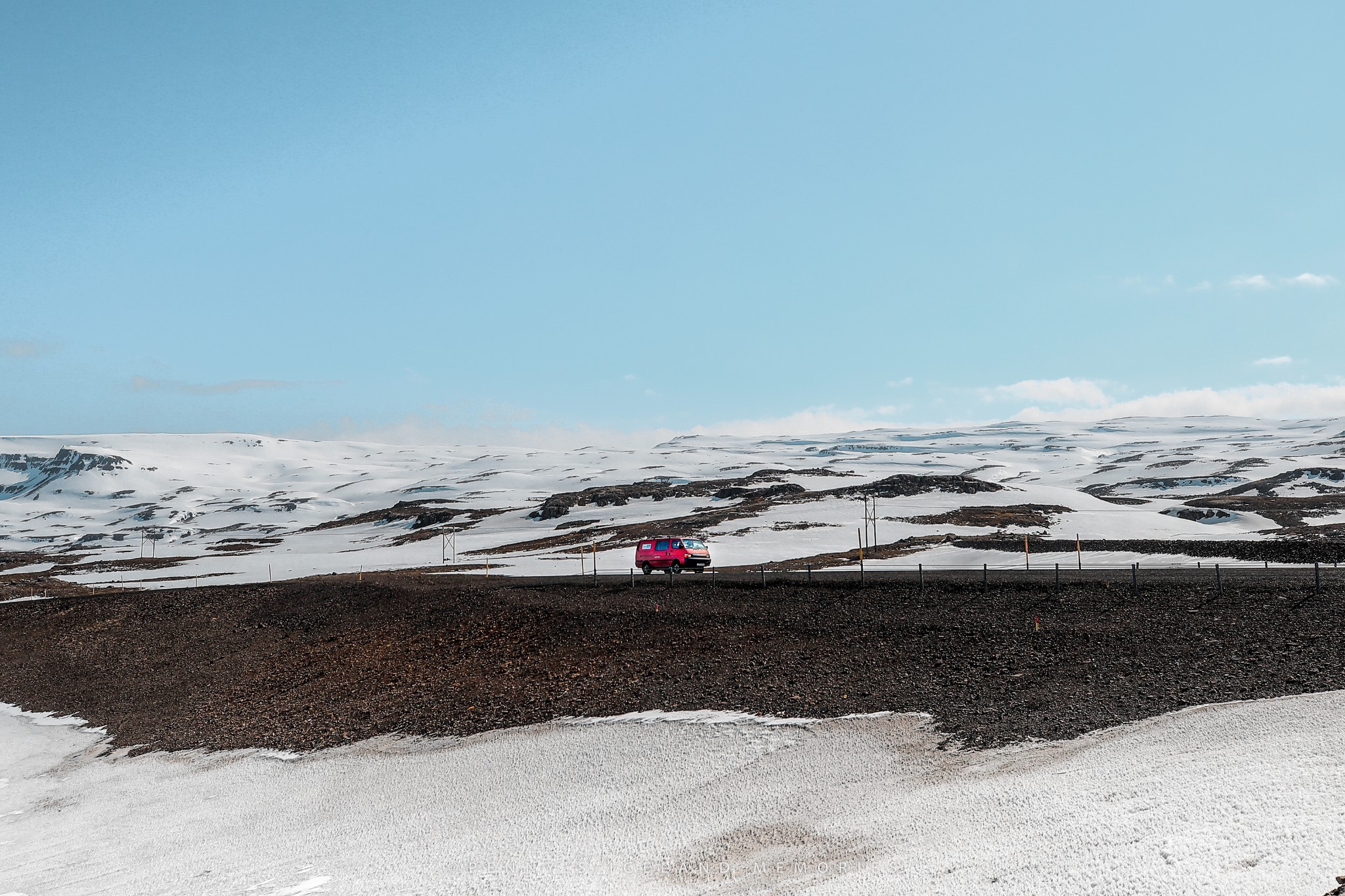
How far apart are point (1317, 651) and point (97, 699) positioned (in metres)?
36.2

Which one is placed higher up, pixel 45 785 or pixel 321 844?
pixel 321 844

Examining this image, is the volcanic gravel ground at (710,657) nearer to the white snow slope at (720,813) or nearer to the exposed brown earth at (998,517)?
the white snow slope at (720,813)

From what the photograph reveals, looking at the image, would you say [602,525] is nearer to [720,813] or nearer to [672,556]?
[672,556]

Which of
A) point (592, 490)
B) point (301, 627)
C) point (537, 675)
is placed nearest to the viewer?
point (537, 675)

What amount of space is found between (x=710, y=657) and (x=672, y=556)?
17608mm

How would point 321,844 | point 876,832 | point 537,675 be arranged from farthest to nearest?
point 537,675 → point 321,844 → point 876,832

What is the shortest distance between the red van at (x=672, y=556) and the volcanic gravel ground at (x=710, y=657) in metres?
2.91

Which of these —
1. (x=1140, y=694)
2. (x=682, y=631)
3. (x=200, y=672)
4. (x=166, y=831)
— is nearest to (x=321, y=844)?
(x=166, y=831)

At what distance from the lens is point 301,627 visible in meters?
36.3

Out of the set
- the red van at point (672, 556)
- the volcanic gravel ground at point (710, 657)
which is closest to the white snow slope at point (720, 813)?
the volcanic gravel ground at point (710, 657)

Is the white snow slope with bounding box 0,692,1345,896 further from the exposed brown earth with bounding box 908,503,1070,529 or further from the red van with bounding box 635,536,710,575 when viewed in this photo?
the exposed brown earth with bounding box 908,503,1070,529

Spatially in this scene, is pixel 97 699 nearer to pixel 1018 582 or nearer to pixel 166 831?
pixel 166 831

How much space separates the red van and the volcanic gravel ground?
2.91 m

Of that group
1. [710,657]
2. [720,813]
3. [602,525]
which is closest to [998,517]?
[602,525]
